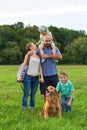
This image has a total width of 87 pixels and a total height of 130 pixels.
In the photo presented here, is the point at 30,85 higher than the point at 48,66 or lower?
lower

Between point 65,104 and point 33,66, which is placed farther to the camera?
point 65,104

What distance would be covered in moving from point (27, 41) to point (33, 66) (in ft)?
305

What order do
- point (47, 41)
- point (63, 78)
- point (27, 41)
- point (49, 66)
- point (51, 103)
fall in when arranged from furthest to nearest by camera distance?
point (27, 41), point (49, 66), point (63, 78), point (47, 41), point (51, 103)

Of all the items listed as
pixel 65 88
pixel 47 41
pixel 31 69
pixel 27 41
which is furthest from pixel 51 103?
pixel 27 41

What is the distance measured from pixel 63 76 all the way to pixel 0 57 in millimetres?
89519

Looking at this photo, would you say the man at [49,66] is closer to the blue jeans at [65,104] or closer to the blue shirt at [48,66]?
the blue shirt at [48,66]

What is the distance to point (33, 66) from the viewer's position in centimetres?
1122

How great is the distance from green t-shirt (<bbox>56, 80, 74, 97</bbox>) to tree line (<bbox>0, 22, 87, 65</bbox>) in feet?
277

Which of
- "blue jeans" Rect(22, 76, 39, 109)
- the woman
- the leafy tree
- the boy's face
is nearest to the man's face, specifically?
the woman

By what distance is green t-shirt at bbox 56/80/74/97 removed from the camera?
1112cm

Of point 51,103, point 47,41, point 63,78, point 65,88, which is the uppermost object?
point 47,41

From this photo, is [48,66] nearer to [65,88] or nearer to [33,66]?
[33,66]

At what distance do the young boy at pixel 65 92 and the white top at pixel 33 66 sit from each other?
70cm

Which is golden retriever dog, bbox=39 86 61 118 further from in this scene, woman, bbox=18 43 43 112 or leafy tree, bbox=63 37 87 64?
leafy tree, bbox=63 37 87 64
